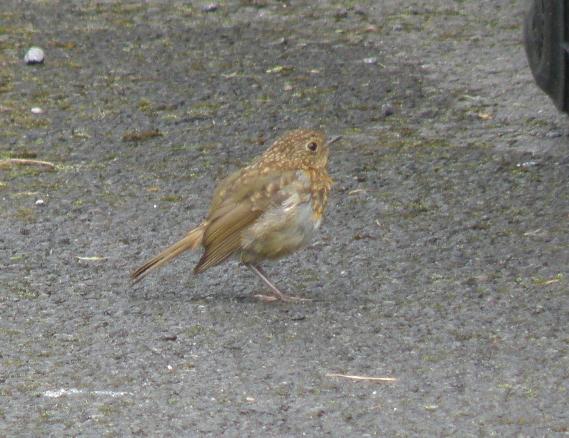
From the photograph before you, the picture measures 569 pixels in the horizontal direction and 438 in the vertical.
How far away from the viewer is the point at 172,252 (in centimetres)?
571

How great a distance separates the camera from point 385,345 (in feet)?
16.9

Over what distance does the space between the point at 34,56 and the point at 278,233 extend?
374cm

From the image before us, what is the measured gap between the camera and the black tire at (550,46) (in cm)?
650

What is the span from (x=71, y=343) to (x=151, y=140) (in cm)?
260

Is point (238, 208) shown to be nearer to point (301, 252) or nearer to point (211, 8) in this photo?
point (301, 252)

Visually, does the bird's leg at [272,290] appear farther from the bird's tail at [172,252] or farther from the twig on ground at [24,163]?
the twig on ground at [24,163]

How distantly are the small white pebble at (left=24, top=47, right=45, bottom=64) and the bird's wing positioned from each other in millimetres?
3393

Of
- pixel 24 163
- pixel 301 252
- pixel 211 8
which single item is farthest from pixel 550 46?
pixel 211 8

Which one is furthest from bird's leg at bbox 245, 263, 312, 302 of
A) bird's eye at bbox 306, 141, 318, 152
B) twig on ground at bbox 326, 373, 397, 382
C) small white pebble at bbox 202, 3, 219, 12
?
small white pebble at bbox 202, 3, 219, 12

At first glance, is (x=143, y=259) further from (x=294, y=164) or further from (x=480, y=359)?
(x=480, y=359)

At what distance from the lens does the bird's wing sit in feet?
18.5

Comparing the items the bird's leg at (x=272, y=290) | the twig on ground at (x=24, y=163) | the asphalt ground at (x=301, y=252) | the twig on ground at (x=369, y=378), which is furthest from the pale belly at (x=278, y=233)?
the twig on ground at (x=24, y=163)

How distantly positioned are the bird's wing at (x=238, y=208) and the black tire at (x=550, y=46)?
1519 millimetres

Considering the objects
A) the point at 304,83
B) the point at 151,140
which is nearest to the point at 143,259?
the point at 151,140
